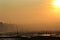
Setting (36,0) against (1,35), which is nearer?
(1,35)

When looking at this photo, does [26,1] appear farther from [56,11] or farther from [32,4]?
[56,11]

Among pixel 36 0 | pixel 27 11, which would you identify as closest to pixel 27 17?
pixel 27 11

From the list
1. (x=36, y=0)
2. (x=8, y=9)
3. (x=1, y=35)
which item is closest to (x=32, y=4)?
(x=36, y=0)

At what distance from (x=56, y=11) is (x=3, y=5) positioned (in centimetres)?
35

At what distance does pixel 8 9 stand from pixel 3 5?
5cm

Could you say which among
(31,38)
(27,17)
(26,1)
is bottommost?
(31,38)

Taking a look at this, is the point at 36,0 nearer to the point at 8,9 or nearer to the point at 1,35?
the point at 8,9

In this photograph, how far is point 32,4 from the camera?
85cm

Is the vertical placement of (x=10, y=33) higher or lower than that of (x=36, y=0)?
lower

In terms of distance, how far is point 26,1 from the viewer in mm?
857

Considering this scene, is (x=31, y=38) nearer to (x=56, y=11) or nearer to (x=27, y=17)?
(x=27, y=17)

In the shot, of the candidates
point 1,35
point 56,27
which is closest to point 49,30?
point 56,27

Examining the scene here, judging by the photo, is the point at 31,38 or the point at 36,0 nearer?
the point at 31,38

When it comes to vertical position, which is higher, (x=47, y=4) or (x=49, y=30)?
(x=47, y=4)
